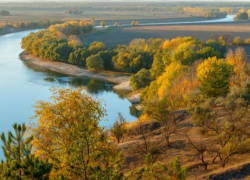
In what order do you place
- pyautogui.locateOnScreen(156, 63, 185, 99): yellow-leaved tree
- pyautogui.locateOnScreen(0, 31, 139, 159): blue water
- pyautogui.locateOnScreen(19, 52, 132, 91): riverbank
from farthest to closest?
1. pyautogui.locateOnScreen(19, 52, 132, 91): riverbank
2. pyautogui.locateOnScreen(0, 31, 139, 159): blue water
3. pyautogui.locateOnScreen(156, 63, 185, 99): yellow-leaved tree

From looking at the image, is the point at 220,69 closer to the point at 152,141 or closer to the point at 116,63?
the point at 152,141

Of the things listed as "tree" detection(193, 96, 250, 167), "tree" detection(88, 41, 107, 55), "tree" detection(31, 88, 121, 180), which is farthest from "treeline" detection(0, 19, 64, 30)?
"tree" detection(31, 88, 121, 180)

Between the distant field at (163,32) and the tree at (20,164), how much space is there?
66.8 m

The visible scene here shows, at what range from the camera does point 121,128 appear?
837 inches

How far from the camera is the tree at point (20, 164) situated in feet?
31.0

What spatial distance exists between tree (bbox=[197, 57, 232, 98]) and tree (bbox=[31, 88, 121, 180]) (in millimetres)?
16258

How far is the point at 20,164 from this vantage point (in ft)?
31.1

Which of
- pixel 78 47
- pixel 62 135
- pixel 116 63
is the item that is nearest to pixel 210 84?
pixel 62 135

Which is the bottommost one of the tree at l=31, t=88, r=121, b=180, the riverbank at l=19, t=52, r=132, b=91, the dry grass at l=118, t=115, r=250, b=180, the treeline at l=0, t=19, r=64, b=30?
the riverbank at l=19, t=52, r=132, b=91

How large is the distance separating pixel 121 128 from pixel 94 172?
1099cm

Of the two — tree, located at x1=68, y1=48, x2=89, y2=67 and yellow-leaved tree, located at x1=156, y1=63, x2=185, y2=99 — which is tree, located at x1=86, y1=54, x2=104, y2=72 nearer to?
tree, located at x1=68, y1=48, x2=89, y2=67

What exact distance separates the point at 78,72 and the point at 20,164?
44.0 meters

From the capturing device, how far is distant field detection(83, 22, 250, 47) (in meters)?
82.3

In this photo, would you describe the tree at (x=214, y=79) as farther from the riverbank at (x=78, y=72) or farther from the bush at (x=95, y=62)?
the bush at (x=95, y=62)
